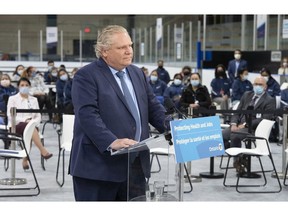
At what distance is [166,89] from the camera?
43.0 ft

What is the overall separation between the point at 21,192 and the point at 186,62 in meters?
13.5

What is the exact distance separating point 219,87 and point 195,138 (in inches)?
446

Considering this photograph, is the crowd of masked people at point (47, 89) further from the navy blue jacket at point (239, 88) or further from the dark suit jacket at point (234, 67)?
the dark suit jacket at point (234, 67)

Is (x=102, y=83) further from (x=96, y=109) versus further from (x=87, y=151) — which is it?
(x=87, y=151)

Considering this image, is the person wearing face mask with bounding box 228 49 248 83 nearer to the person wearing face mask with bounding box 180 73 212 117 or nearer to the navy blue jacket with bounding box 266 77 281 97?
the navy blue jacket with bounding box 266 77 281 97

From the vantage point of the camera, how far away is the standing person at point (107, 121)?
3.14 m

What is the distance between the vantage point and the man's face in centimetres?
317

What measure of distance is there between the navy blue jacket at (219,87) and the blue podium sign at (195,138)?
11155 mm

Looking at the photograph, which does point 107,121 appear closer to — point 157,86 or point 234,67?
point 157,86

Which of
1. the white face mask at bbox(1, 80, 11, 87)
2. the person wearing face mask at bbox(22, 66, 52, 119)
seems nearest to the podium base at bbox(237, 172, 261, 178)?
the white face mask at bbox(1, 80, 11, 87)

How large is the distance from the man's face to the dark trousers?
47cm

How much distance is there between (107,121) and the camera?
10.5 ft
